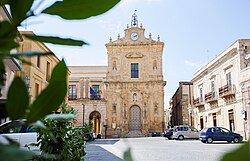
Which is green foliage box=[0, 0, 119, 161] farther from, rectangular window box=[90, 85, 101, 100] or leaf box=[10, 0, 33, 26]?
rectangular window box=[90, 85, 101, 100]

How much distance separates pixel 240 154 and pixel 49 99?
0.24 m

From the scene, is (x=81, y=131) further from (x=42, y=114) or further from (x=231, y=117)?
(x=231, y=117)

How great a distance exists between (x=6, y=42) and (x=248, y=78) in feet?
60.5

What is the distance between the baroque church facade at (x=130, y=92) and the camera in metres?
30.1

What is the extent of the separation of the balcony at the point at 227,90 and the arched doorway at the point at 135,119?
10.6 m

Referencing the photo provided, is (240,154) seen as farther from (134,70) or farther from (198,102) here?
(134,70)

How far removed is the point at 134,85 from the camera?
30953mm

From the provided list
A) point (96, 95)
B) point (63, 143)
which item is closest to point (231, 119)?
point (96, 95)

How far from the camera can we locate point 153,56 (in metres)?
31.6

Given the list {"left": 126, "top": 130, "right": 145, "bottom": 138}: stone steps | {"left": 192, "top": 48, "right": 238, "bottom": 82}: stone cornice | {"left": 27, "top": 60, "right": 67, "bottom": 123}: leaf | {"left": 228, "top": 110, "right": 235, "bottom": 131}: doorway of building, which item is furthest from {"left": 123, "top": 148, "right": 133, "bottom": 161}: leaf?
{"left": 126, "top": 130, "right": 145, "bottom": 138}: stone steps

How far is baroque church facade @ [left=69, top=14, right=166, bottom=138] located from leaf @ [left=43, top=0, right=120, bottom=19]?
2951cm

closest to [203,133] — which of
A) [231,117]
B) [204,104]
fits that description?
[231,117]

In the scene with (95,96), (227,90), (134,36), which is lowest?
→ (227,90)

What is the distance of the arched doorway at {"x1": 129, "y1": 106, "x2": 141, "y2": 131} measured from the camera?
30.2 m
